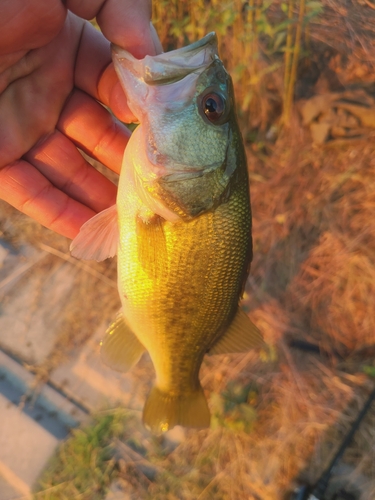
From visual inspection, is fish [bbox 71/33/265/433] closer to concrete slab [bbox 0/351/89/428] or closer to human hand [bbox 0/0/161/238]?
human hand [bbox 0/0/161/238]

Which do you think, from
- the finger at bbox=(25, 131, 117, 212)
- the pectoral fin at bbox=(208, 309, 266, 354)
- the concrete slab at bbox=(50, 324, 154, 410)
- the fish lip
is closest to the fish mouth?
the fish lip

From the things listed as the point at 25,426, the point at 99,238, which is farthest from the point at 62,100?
the point at 25,426

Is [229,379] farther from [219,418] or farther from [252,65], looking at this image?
[252,65]

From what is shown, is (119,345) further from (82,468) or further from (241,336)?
(82,468)

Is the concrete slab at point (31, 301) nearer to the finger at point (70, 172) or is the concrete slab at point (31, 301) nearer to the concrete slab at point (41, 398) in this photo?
the concrete slab at point (41, 398)

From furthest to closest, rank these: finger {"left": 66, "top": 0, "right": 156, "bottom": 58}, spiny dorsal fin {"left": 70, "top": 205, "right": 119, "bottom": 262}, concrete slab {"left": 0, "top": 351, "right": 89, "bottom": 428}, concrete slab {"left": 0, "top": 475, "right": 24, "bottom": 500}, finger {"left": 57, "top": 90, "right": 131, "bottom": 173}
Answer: concrete slab {"left": 0, "top": 351, "right": 89, "bottom": 428}, concrete slab {"left": 0, "top": 475, "right": 24, "bottom": 500}, finger {"left": 57, "top": 90, "right": 131, "bottom": 173}, spiny dorsal fin {"left": 70, "top": 205, "right": 119, "bottom": 262}, finger {"left": 66, "top": 0, "right": 156, "bottom": 58}
